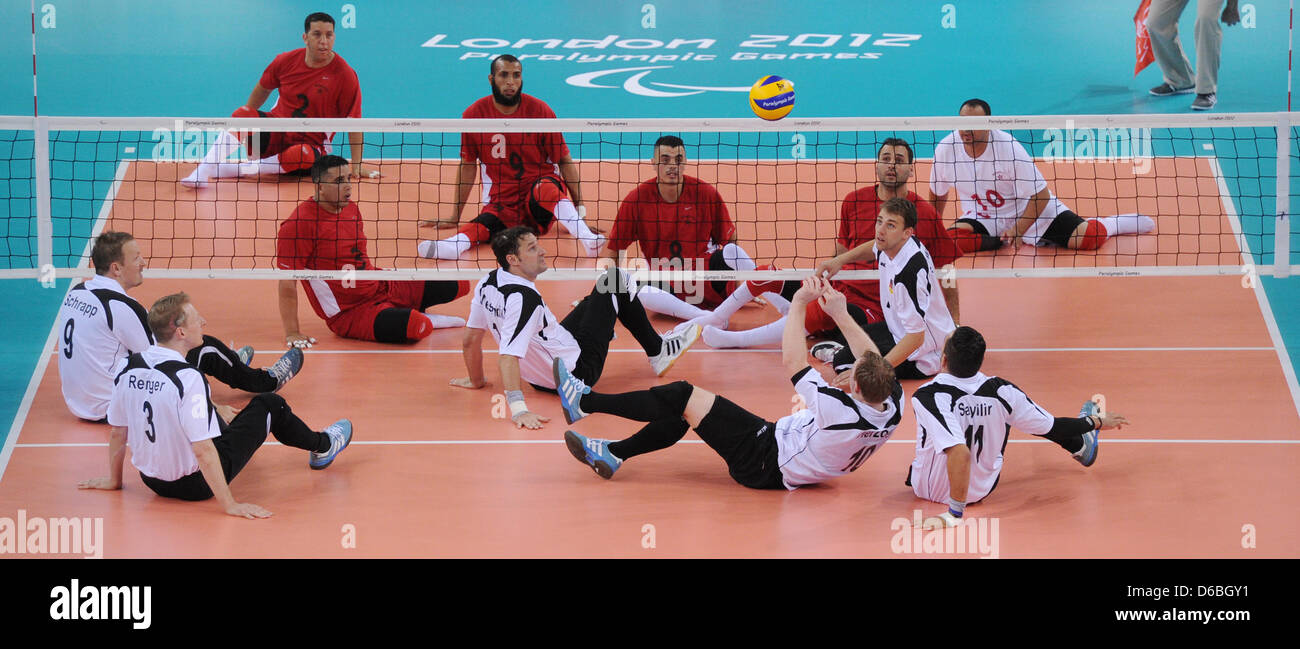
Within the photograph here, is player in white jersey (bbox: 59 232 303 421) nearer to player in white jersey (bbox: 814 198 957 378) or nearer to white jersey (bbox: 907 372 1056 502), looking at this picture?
player in white jersey (bbox: 814 198 957 378)

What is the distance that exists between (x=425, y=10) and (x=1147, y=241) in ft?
33.3

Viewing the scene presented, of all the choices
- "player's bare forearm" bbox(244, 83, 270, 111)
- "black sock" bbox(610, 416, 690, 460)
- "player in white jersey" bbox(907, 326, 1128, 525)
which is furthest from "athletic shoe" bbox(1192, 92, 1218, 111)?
"player's bare forearm" bbox(244, 83, 270, 111)

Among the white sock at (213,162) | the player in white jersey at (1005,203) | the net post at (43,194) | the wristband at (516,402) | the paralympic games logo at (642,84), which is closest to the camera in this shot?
the wristband at (516,402)

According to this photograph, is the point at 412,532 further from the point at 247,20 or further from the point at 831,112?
the point at 247,20

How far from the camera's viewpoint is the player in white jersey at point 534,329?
8.60m

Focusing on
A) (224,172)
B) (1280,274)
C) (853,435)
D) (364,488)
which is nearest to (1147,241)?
(1280,274)

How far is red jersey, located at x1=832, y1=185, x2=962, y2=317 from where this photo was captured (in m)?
9.62

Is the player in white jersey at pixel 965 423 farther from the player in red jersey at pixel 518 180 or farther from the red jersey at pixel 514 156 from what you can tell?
the red jersey at pixel 514 156

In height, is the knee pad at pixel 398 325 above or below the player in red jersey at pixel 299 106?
below

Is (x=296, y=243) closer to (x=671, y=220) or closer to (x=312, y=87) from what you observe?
(x=671, y=220)

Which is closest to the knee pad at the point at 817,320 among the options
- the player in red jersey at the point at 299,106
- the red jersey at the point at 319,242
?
the red jersey at the point at 319,242

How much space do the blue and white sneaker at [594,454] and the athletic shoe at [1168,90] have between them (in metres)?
9.03

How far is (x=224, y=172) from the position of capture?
514 inches

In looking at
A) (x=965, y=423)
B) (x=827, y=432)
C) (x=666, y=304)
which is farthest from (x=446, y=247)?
(x=965, y=423)
